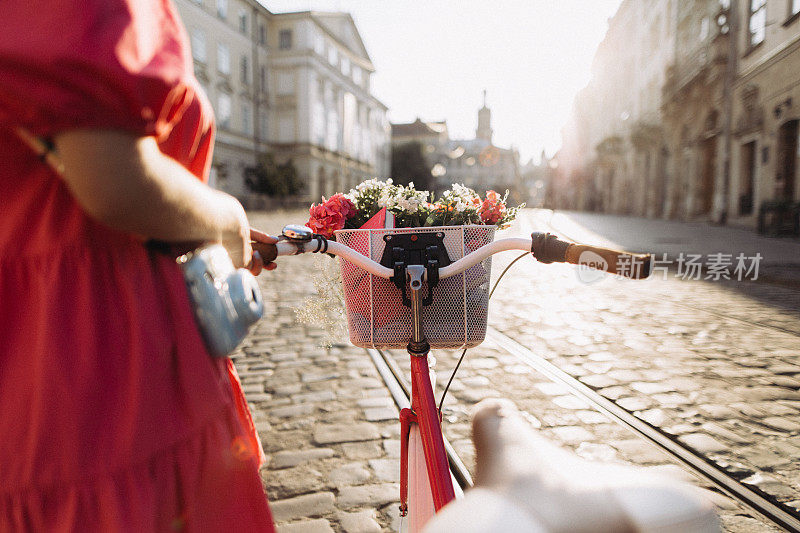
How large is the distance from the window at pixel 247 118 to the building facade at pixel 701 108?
29.0 metres

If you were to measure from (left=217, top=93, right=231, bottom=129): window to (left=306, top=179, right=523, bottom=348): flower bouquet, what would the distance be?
44.1m

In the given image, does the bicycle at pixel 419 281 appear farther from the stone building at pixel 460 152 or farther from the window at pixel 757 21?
the stone building at pixel 460 152

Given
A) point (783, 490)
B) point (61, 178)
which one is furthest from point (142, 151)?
point (783, 490)

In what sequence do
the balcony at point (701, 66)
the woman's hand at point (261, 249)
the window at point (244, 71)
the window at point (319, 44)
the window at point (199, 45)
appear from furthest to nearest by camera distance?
the window at point (319, 44) < the window at point (244, 71) < the window at point (199, 45) < the balcony at point (701, 66) < the woman's hand at point (261, 249)

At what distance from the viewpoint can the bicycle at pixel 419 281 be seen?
1603 mm

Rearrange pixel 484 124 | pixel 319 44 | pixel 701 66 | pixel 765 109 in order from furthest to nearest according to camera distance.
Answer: pixel 484 124 → pixel 319 44 → pixel 701 66 → pixel 765 109

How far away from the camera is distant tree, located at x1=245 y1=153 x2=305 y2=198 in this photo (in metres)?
43.2

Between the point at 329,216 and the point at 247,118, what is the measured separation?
49.2m

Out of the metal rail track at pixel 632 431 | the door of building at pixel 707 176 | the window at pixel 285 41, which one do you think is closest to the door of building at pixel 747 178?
the door of building at pixel 707 176

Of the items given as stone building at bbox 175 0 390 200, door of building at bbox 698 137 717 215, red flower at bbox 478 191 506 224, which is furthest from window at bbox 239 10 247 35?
red flower at bbox 478 191 506 224

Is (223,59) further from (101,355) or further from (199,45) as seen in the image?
(101,355)

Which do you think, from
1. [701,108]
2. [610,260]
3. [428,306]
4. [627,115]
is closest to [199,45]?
[627,115]

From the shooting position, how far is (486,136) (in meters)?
114

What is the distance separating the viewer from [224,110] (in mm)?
44031
